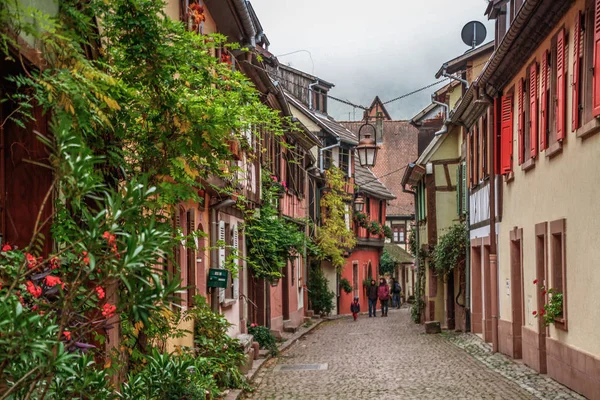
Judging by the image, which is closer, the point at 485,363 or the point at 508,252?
the point at 485,363

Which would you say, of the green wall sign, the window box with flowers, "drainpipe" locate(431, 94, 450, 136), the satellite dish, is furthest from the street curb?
the satellite dish

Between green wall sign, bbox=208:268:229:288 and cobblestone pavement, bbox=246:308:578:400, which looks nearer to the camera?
cobblestone pavement, bbox=246:308:578:400

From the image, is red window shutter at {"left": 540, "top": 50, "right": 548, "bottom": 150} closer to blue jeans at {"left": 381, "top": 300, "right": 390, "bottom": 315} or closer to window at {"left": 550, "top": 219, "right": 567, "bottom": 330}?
window at {"left": 550, "top": 219, "right": 567, "bottom": 330}

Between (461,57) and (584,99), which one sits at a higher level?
(461,57)

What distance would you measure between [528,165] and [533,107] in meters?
1.07

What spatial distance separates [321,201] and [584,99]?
90.5 ft

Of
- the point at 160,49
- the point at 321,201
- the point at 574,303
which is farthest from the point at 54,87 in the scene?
the point at 321,201

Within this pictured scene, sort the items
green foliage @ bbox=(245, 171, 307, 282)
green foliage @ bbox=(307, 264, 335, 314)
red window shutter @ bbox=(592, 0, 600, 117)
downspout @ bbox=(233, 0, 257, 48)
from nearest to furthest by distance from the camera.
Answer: red window shutter @ bbox=(592, 0, 600, 117) → downspout @ bbox=(233, 0, 257, 48) → green foliage @ bbox=(245, 171, 307, 282) → green foliage @ bbox=(307, 264, 335, 314)

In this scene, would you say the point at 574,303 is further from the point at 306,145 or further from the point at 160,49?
the point at 306,145

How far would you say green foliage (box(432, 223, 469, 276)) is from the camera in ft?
86.7

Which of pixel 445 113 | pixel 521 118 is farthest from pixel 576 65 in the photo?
pixel 445 113

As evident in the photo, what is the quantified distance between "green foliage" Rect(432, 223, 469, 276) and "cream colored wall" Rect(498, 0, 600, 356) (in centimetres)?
920

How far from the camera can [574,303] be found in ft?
44.2

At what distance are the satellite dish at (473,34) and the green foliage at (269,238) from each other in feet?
32.8
